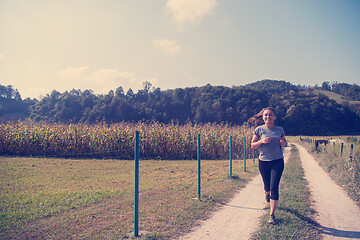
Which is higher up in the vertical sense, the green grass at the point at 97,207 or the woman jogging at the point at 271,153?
the woman jogging at the point at 271,153

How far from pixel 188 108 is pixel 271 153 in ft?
139

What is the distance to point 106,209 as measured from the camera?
6.09m

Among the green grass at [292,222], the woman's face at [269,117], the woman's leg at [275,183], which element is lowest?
the green grass at [292,222]

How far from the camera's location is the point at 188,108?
47219 millimetres

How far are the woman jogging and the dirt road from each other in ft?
2.30

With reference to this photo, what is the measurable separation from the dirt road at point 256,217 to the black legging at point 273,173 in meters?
0.72

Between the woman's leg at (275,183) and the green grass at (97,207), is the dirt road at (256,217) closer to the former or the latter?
the green grass at (97,207)

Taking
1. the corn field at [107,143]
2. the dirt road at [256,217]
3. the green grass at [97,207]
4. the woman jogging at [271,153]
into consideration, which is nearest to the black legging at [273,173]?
the woman jogging at [271,153]

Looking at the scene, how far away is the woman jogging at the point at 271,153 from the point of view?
15.8 feet

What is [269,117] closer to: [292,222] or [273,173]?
[273,173]

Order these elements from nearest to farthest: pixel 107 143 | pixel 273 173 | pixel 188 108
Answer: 1. pixel 273 173
2. pixel 107 143
3. pixel 188 108

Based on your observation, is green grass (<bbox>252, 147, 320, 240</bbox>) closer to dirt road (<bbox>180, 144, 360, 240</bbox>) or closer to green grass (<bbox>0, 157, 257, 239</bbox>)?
dirt road (<bbox>180, 144, 360, 240</bbox>)

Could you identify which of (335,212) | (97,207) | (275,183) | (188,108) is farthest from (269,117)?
(188,108)

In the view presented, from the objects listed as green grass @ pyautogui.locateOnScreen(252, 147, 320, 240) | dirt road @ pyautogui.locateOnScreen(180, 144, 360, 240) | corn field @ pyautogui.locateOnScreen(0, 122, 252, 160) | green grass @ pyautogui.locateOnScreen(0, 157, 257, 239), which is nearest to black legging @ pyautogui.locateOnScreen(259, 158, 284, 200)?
green grass @ pyautogui.locateOnScreen(252, 147, 320, 240)
